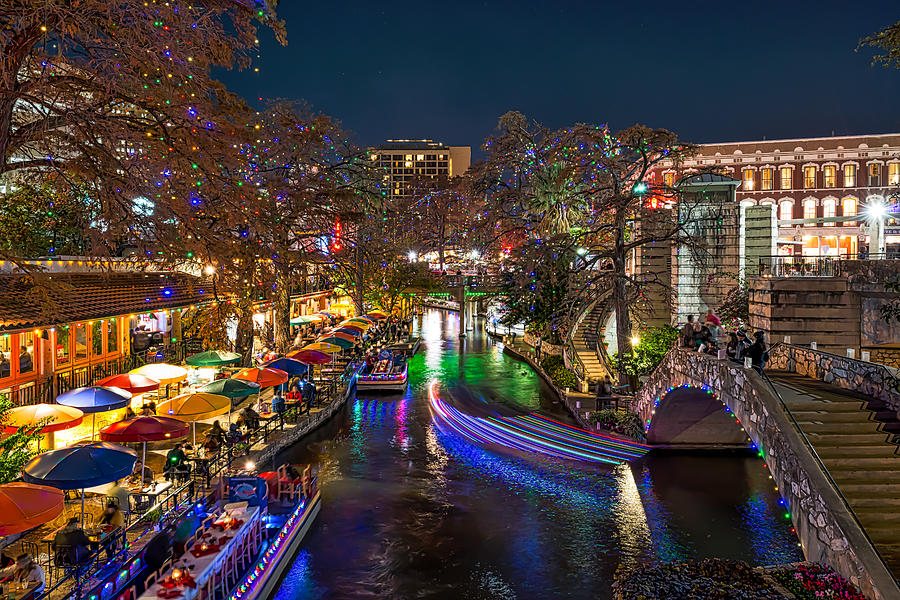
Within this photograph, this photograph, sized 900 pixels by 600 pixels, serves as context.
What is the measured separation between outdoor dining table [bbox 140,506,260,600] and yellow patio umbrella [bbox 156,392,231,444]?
5150 millimetres

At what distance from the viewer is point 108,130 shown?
32.1ft

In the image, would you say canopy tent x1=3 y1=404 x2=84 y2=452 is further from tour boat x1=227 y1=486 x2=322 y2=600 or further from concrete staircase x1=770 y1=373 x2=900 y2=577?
concrete staircase x1=770 y1=373 x2=900 y2=577

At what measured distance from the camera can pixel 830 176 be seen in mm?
61438

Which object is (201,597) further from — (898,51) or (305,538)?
(898,51)

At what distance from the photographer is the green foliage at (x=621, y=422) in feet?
84.4

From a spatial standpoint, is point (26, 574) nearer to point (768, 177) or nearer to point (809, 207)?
point (768, 177)

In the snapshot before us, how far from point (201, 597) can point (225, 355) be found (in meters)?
17.4

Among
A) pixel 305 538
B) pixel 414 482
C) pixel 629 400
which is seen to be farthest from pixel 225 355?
pixel 629 400

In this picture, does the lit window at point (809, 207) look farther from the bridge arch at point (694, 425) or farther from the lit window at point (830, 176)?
the bridge arch at point (694, 425)

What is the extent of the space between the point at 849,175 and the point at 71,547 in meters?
66.8

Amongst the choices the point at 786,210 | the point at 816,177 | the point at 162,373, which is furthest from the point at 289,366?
the point at 816,177

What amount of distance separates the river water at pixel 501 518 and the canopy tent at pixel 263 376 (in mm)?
2662

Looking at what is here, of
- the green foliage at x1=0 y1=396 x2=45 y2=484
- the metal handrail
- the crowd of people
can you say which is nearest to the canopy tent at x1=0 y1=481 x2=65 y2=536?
the green foliage at x1=0 y1=396 x2=45 y2=484

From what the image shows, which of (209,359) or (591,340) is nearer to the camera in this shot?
(209,359)
